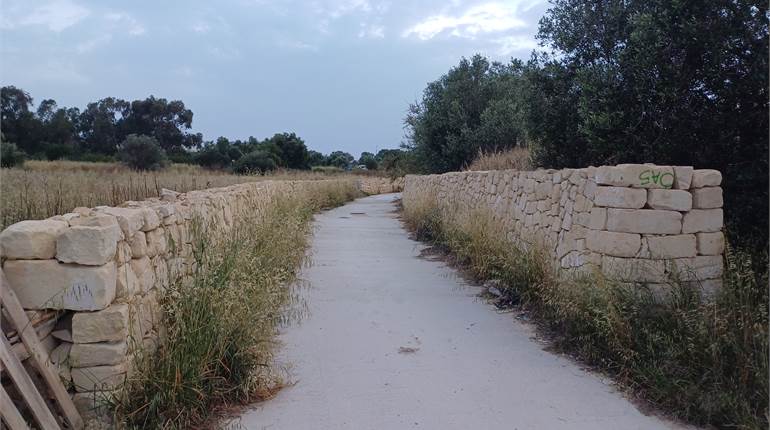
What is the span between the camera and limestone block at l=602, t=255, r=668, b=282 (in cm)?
443

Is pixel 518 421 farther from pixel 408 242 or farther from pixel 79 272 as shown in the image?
pixel 408 242

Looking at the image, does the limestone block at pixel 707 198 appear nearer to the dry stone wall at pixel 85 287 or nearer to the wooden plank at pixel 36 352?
the dry stone wall at pixel 85 287

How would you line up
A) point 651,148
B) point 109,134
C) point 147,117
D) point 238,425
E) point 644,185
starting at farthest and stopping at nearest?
1. point 147,117
2. point 109,134
3. point 651,148
4. point 644,185
5. point 238,425

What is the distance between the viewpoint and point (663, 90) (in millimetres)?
5973

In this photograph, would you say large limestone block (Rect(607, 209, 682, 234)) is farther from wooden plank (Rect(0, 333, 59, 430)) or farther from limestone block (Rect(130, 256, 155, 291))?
wooden plank (Rect(0, 333, 59, 430))

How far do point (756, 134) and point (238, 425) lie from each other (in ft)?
18.9

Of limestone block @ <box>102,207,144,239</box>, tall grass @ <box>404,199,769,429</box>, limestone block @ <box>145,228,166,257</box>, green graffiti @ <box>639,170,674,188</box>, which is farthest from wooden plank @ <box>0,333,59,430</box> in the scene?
green graffiti @ <box>639,170,674,188</box>

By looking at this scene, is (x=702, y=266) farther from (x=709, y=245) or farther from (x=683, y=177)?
(x=683, y=177)

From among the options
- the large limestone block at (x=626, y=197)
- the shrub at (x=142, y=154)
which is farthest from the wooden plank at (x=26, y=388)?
the shrub at (x=142, y=154)

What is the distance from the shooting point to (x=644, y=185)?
14.8ft

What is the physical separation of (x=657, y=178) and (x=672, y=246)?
0.59m

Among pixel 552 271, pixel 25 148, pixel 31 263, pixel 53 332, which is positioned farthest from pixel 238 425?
pixel 25 148

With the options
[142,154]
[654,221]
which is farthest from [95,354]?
[142,154]

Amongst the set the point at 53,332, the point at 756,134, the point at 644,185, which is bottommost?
the point at 53,332
